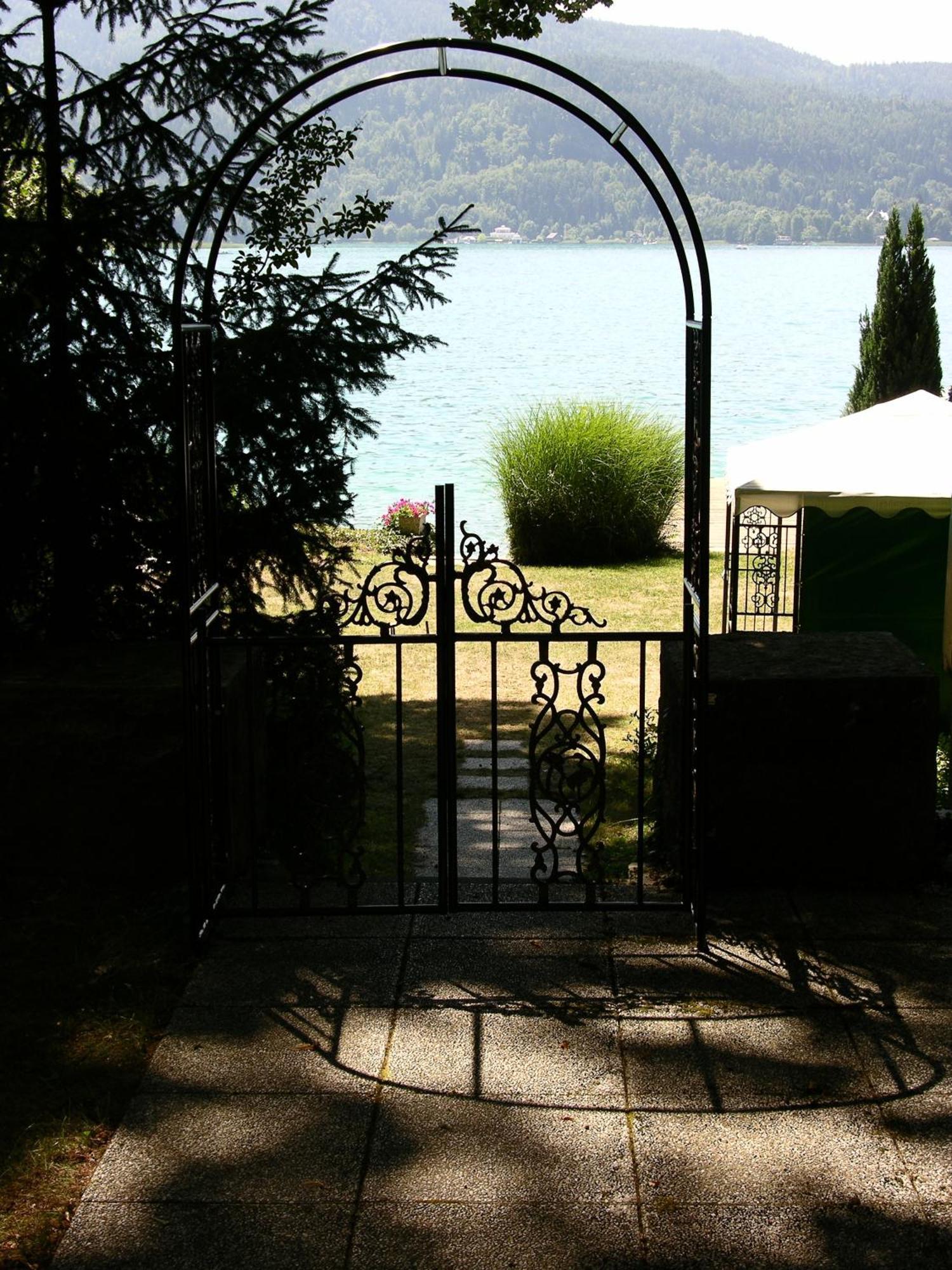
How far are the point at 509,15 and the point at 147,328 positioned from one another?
383 cm

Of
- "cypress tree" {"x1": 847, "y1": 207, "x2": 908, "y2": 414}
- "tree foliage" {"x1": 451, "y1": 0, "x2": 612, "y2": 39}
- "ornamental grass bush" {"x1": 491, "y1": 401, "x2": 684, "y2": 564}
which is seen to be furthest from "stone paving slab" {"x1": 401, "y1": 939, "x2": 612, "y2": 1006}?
"cypress tree" {"x1": 847, "y1": 207, "x2": 908, "y2": 414}

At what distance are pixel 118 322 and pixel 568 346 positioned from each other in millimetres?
63681

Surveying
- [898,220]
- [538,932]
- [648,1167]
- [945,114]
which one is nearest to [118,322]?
[538,932]

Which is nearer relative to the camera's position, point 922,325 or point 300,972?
point 300,972

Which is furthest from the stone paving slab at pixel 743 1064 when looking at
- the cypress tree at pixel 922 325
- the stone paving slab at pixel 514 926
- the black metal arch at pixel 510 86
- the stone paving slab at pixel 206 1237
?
the cypress tree at pixel 922 325

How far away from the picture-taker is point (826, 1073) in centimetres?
371

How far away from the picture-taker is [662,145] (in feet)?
259

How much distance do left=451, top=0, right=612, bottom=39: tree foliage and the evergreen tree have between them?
2.41 m

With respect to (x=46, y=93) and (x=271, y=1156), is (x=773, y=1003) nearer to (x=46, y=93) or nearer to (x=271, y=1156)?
(x=271, y=1156)

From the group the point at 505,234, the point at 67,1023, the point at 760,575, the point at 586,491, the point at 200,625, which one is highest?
the point at 505,234

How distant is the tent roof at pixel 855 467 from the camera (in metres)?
8.85

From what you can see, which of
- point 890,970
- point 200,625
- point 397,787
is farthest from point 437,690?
point 890,970

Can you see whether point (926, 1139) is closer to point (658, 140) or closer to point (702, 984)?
point (702, 984)

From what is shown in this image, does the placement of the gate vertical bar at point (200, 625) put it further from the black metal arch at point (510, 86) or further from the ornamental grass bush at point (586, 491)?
the ornamental grass bush at point (586, 491)
